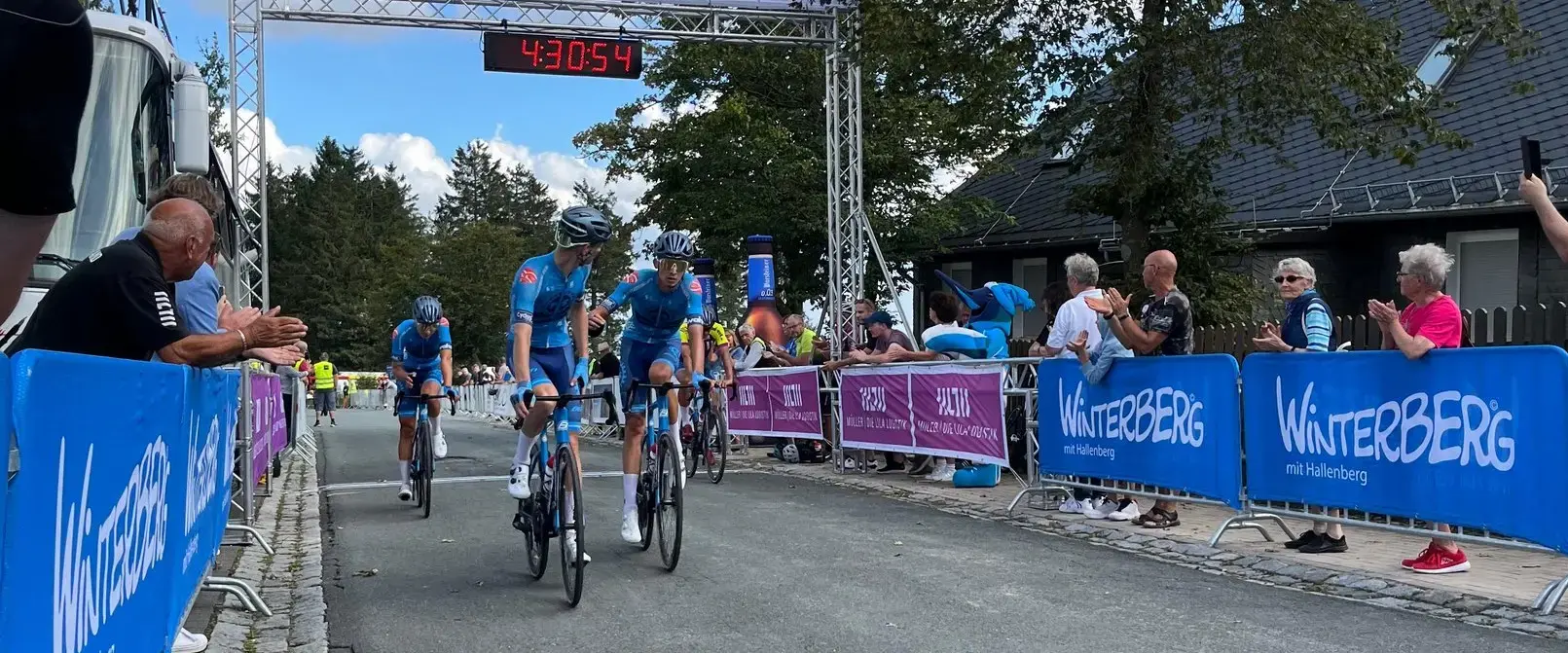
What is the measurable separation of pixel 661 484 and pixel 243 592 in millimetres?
2290

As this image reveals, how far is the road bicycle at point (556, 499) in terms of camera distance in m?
6.79

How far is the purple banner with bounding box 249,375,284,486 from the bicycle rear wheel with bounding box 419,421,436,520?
1270mm

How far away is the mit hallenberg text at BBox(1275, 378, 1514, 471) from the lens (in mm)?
6820

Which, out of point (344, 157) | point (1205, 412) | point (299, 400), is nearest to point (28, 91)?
point (1205, 412)

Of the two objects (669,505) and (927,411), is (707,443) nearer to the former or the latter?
(927,411)

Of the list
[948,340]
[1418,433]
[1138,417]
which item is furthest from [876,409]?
[1418,433]

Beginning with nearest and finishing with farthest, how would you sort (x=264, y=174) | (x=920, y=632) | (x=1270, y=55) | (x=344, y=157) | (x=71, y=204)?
(x=71, y=204) < (x=920, y=632) < (x=1270, y=55) < (x=264, y=174) < (x=344, y=157)

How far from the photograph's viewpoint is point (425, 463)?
11180 mm

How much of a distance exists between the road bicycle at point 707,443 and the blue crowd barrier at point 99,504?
30.5 feet

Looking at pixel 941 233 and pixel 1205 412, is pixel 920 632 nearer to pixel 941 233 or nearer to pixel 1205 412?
pixel 1205 412

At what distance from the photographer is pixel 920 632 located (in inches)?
235

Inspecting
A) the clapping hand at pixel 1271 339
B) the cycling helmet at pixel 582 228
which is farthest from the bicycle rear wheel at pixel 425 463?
the clapping hand at pixel 1271 339

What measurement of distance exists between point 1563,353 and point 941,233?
28316 mm

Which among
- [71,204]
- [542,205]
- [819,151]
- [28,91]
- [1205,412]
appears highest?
[542,205]
